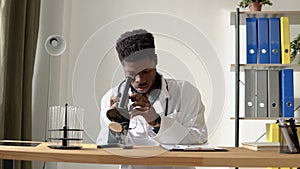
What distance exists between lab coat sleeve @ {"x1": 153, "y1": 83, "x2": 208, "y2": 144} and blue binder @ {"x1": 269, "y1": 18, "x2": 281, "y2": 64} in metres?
1.49

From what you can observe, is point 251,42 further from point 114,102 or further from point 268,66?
point 114,102

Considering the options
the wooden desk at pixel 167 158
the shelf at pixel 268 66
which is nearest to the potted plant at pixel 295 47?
the shelf at pixel 268 66

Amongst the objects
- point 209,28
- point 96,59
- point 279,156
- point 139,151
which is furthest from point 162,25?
point 209,28

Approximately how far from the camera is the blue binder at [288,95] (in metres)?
2.90

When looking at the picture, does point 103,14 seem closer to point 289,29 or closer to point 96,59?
point 289,29

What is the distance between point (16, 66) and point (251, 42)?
146 centimetres

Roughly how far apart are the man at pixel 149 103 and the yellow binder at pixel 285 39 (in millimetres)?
1548

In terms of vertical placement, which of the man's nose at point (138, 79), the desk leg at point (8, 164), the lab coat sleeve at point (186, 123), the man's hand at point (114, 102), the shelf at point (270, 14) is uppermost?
the shelf at point (270, 14)

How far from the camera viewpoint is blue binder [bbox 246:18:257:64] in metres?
2.93

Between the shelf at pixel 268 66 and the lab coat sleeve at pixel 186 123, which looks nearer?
the lab coat sleeve at pixel 186 123

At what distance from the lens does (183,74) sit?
3.63 ft

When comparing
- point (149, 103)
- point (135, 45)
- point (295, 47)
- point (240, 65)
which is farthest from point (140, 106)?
point (295, 47)

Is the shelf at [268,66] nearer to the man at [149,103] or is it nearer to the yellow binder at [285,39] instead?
the yellow binder at [285,39]

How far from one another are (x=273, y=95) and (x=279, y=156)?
1.70 metres
